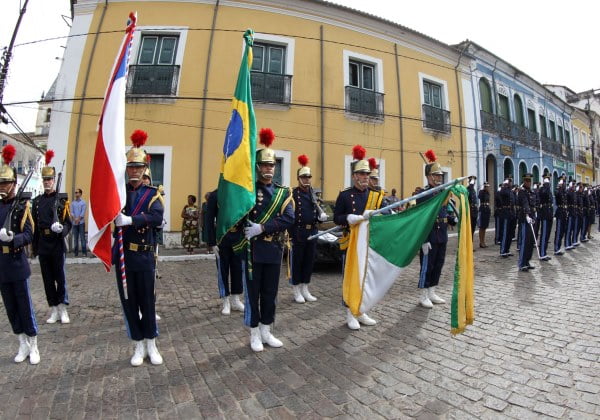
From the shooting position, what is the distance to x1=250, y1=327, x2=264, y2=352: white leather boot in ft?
12.4

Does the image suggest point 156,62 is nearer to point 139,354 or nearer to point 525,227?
point 139,354

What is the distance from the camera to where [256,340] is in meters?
3.82

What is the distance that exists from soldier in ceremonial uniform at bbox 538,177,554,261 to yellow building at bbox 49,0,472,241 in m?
5.95

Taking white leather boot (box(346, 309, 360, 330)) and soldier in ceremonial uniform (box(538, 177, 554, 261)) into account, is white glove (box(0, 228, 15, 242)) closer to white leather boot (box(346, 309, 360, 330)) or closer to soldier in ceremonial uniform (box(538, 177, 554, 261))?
white leather boot (box(346, 309, 360, 330))

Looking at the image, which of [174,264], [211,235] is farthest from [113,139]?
[174,264]

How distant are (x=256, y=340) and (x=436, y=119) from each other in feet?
47.8

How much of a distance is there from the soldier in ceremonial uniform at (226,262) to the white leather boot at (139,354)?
1.62 meters

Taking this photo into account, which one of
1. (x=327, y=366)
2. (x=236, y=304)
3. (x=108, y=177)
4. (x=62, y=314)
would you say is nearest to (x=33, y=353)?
(x=62, y=314)

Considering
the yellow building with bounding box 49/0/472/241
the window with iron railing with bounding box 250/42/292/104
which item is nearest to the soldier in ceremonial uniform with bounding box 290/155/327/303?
the yellow building with bounding box 49/0/472/241

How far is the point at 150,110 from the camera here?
11641 millimetres

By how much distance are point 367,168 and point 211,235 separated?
2374mm

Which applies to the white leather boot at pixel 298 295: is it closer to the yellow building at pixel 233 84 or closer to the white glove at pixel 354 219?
the white glove at pixel 354 219

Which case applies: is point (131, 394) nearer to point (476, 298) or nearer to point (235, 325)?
point (235, 325)

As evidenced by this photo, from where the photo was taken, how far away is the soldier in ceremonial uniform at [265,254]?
3.83 metres
